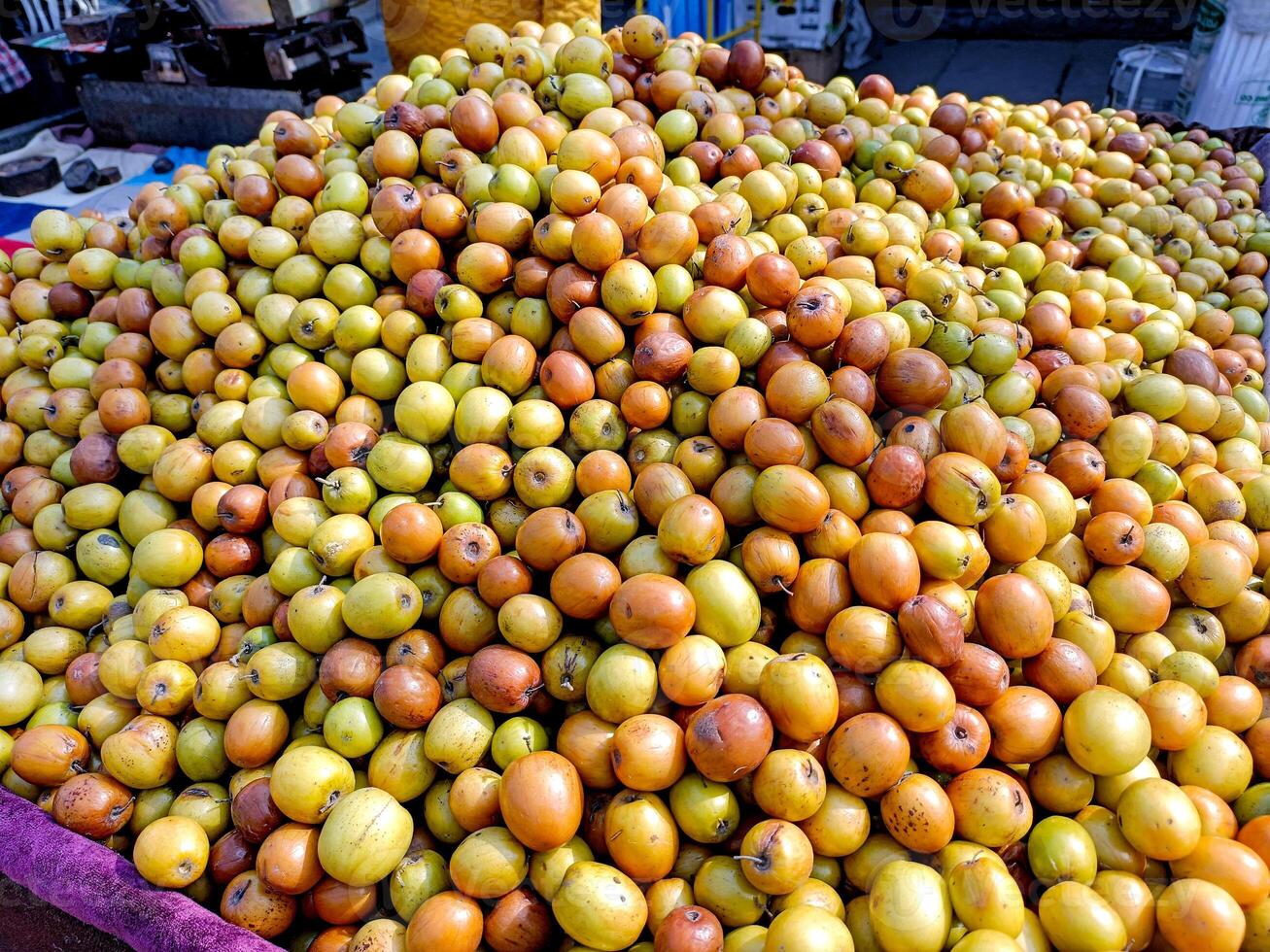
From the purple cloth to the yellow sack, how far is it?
712 centimetres

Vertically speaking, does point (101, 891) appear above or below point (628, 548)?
below

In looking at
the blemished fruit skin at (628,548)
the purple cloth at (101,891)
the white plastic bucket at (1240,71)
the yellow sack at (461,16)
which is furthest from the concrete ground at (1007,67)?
the purple cloth at (101,891)

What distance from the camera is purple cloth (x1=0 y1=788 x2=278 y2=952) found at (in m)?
1.93

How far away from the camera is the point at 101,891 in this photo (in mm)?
2096

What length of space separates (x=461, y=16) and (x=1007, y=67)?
8.36m

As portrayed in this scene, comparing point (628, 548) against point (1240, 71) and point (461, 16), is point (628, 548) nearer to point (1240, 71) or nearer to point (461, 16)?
point (461, 16)

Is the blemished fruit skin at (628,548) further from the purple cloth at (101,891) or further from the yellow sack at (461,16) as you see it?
the yellow sack at (461,16)

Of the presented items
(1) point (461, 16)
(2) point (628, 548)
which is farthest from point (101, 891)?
(1) point (461, 16)

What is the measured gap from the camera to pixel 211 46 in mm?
7090

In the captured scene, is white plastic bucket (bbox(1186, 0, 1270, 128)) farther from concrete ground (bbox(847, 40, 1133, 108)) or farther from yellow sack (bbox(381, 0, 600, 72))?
yellow sack (bbox(381, 0, 600, 72))

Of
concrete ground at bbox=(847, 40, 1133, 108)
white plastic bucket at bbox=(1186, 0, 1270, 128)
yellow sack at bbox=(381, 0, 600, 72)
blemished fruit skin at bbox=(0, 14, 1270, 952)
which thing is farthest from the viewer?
concrete ground at bbox=(847, 40, 1133, 108)

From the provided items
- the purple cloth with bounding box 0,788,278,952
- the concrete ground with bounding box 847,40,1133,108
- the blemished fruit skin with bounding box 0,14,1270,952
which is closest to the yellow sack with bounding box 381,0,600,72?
the blemished fruit skin with bounding box 0,14,1270,952

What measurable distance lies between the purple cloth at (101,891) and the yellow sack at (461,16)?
7.12m

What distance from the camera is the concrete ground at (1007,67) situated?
10.3m
